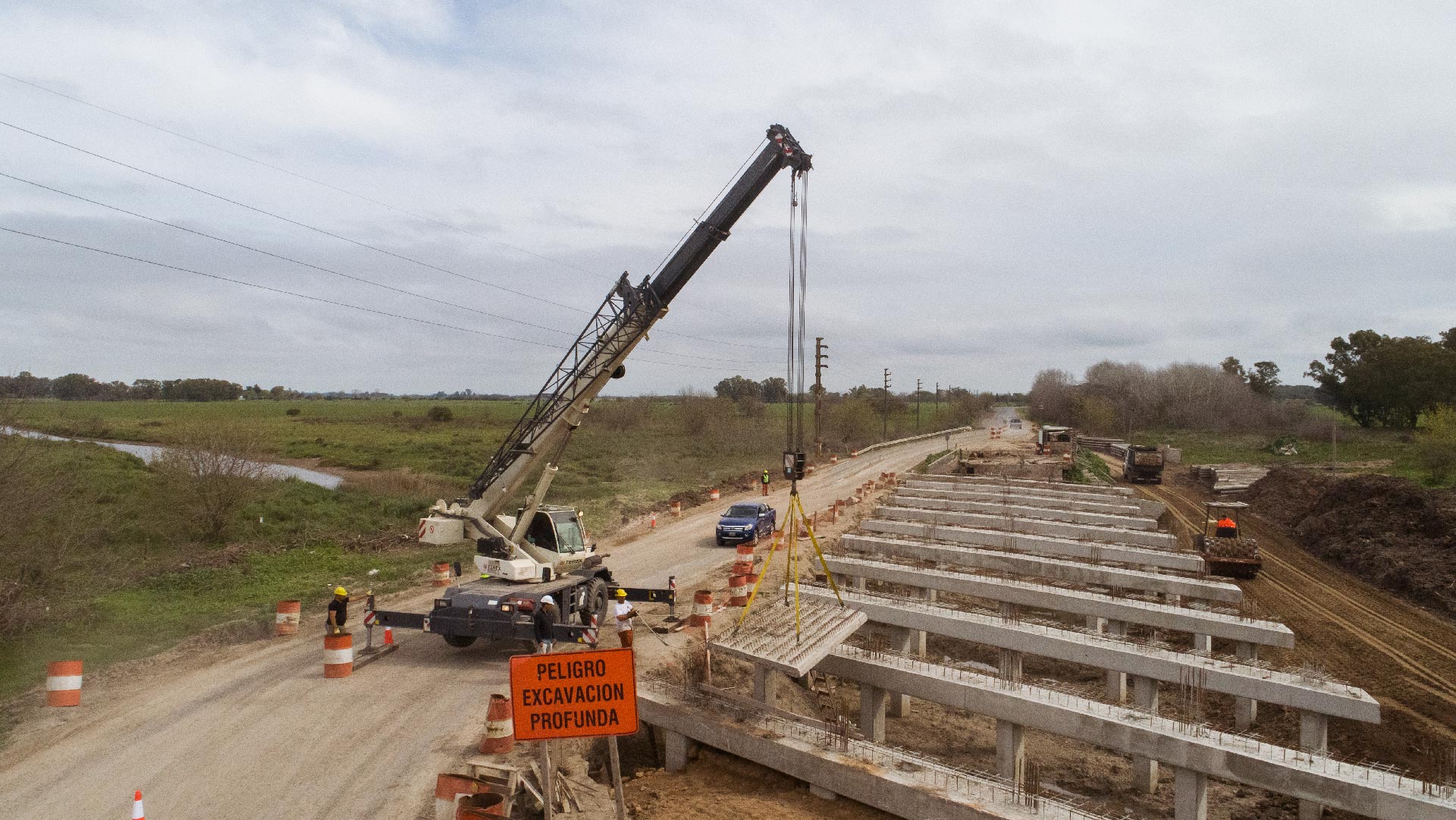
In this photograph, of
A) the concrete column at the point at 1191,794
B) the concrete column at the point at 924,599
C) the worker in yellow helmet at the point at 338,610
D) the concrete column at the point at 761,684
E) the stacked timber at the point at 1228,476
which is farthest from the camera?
the stacked timber at the point at 1228,476

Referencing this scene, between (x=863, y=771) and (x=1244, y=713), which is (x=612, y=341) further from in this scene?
(x=1244, y=713)

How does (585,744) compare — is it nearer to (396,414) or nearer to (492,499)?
(492,499)

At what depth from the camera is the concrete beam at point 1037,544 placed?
1820 cm

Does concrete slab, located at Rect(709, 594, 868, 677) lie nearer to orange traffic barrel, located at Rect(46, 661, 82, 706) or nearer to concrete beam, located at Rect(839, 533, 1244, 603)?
concrete beam, located at Rect(839, 533, 1244, 603)

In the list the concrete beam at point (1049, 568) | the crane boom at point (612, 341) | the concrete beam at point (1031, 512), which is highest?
the crane boom at point (612, 341)

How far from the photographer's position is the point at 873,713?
12633 mm

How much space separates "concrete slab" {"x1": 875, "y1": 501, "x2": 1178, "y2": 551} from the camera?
20.3m

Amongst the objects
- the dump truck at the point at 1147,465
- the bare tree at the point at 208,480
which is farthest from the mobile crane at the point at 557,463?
the dump truck at the point at 1147,465

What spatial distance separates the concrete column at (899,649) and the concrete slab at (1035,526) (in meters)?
6.79

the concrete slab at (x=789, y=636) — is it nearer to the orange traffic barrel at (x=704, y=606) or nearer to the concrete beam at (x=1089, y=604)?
the orange traffic barrel at (x=704, y=606)

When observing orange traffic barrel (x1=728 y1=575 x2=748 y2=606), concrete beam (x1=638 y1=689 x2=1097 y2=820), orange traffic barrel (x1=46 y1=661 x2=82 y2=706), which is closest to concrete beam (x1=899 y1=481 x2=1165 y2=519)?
orange traffic barrel (x1=728 y1=575 x2=748 y2=606)

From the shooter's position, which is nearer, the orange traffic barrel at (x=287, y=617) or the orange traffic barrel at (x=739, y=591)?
the orange traffic barrel at (x=287, y=617)

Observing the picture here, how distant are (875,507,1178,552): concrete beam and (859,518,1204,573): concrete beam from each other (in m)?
0.16

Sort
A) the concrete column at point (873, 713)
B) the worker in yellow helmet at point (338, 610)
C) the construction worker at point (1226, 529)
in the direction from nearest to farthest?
the worker in yellow helmet at point (338, 610) < the concrete column at point (873, 713) < the construction worker at point (1226, 529)
